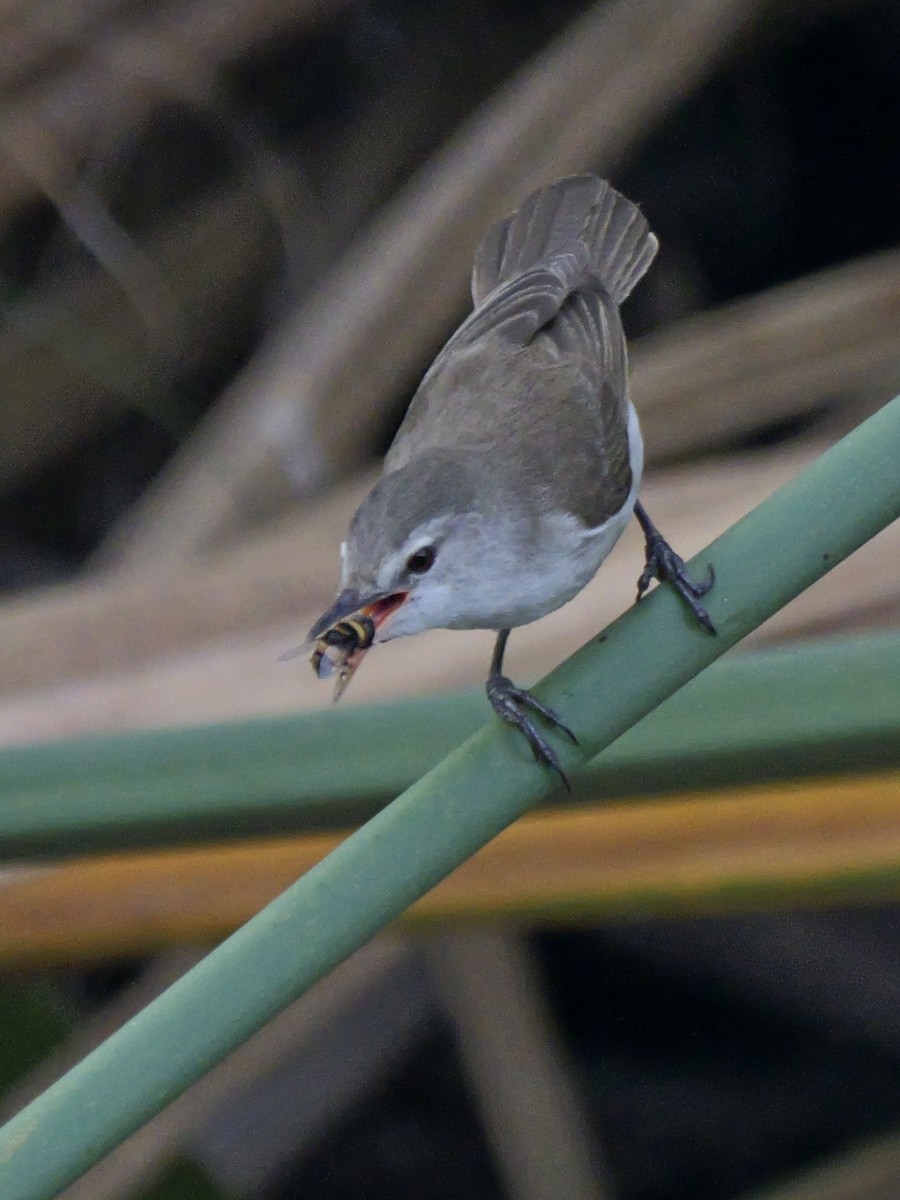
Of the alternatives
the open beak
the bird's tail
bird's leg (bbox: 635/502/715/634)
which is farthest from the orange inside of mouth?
the bird's tail

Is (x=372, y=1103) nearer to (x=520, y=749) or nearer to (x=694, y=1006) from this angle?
(x=694, y=1006)

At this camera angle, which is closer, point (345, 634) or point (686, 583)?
point (686, 583)

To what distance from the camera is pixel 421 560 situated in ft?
3.46

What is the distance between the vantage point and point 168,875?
4.26ft

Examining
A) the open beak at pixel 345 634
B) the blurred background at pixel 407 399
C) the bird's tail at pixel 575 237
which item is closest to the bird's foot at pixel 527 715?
the open beak at pixel 345 634

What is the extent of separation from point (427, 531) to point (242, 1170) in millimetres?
1384

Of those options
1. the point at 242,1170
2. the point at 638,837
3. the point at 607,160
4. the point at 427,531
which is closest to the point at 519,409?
the point at 427,531

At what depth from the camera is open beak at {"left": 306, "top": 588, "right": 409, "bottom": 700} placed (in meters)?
0.94

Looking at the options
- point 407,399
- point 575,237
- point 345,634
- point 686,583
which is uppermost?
point 407,399

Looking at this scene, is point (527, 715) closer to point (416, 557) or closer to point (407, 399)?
point (416, 557)

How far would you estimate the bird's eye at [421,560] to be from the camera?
1044 mm

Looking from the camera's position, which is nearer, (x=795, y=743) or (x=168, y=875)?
(x=795, y=743)

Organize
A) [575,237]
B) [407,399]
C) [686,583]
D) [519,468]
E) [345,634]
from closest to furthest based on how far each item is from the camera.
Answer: [686,583]
[345,634]
[519,468]
[575,237]
[407,399]

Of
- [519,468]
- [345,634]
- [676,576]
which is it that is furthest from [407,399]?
[676,576]
